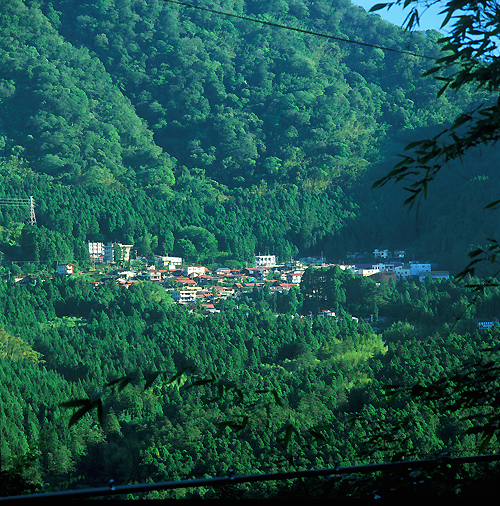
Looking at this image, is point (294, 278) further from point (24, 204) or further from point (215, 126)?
point (215, 126)

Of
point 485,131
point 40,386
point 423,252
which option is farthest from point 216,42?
point 485,131

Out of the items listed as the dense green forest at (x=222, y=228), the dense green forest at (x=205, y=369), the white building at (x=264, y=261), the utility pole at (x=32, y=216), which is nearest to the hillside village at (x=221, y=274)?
the white building at (x=264, y=261)

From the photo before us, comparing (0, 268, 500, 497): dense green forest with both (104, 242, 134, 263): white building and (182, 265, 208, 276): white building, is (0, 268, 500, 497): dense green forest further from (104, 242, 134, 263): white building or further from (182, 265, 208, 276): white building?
(104, 242, 134, 263): white building

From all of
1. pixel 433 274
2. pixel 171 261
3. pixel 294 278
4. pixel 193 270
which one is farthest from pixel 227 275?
pixel 433 274

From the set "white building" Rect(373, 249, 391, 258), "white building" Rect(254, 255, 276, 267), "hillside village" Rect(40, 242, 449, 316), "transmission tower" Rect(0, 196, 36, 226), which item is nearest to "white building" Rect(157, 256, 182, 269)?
"hillside village" Rect(40, 242, 449, 316)

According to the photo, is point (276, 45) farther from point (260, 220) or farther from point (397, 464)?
point (397, 464)

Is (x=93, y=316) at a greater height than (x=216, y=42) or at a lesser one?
lesser
